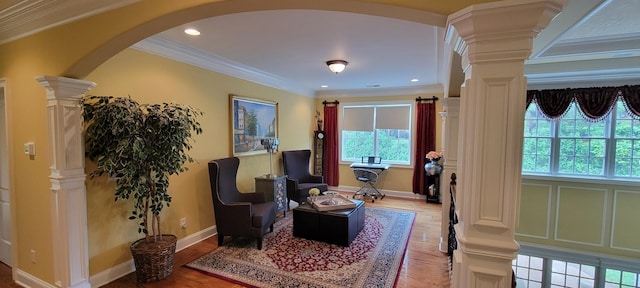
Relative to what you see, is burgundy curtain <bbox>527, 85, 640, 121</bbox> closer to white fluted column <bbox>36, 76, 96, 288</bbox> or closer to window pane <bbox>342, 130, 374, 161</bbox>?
window pane <bbox>342, 130, 374, 161</bbox>

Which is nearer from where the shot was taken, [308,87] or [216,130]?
[216,130]

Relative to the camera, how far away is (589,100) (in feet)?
13.2

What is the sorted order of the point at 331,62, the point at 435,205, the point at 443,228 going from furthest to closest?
the point at 435,205 < the point at 331,62 < the point at 443,228

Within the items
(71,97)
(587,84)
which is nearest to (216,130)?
(71,97)

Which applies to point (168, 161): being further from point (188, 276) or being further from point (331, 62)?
point (331, 62)

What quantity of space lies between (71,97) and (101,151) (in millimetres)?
501

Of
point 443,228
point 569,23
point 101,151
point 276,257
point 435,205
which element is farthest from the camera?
point 435,205

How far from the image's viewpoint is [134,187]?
2.55m

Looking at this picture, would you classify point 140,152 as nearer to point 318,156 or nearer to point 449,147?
point 449,147

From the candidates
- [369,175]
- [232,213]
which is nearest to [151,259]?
[232,213]

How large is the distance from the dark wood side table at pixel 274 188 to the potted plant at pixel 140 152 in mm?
1644

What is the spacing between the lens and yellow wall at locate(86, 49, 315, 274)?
267cm

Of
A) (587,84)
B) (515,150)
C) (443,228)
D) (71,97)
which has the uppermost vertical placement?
(587,84)

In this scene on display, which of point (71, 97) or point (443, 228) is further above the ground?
point (71, 97)
